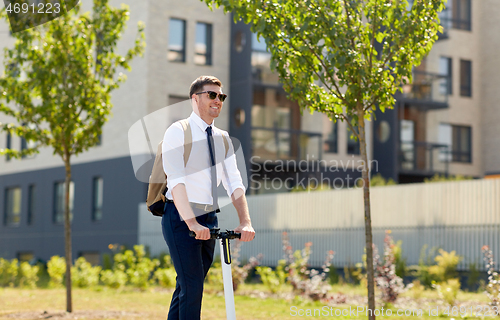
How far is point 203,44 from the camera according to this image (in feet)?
82.1

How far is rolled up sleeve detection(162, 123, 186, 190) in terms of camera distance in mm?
4555

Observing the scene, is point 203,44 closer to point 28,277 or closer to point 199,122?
point 28,277

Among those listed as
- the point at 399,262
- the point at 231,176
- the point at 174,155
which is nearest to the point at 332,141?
the point at 399,262

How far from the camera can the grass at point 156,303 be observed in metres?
10.1

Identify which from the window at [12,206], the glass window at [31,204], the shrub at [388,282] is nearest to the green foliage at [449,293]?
the shrub at [388,282]

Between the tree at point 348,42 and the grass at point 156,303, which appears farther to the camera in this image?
the grass at point 156,303

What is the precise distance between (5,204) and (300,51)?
93.3ft

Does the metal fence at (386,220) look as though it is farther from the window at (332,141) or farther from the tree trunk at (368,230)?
the window at (332,141)

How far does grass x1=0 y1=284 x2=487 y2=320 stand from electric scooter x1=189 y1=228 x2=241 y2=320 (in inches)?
213

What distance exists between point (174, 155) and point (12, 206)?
29.5 meters

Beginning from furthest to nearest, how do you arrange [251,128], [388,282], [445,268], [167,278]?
[251,128]
[167,278]
[445,268]
[388,282]

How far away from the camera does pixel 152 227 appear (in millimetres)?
22844

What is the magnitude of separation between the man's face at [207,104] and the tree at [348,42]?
2.17 meters

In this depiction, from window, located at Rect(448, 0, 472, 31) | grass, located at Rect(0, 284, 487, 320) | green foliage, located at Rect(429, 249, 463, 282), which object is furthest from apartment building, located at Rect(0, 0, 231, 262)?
green foliage, located at Rect(429, 249, 463, 282)
